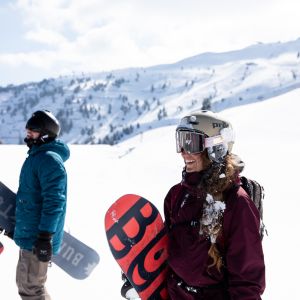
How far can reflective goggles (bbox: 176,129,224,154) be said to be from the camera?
260 cm

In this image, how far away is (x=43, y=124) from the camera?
411 cm

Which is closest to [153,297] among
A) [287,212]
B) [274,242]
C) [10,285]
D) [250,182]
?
[250,182]

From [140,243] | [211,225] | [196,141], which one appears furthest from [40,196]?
[211,225]

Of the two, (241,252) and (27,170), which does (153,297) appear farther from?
(27,170)

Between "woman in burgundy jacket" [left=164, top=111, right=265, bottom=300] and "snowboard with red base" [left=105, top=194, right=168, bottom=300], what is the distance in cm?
19

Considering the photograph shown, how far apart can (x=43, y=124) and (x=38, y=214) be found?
882 millimetres

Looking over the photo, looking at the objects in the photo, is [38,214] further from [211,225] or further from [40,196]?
[211,225]

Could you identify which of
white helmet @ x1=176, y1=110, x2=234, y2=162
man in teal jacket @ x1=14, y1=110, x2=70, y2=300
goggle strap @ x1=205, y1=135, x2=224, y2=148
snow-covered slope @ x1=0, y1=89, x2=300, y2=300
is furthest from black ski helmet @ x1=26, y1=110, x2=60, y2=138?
snow-covered slope @ x1=0, y1=89, x2=300, y2=300

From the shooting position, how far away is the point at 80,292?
18.0 ft

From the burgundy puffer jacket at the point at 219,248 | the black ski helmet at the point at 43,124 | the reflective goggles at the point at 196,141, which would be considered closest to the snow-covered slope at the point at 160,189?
the black ski helmet at the point at 43,124

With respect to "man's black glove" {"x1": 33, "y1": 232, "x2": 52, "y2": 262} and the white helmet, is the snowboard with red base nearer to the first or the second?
the white helmet

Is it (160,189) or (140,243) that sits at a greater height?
(160,189)

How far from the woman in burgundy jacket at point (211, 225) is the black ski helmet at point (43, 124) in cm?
181

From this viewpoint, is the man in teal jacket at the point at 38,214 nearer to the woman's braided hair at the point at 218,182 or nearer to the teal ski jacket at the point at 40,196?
the teal ski jacket at the point at 40,196
